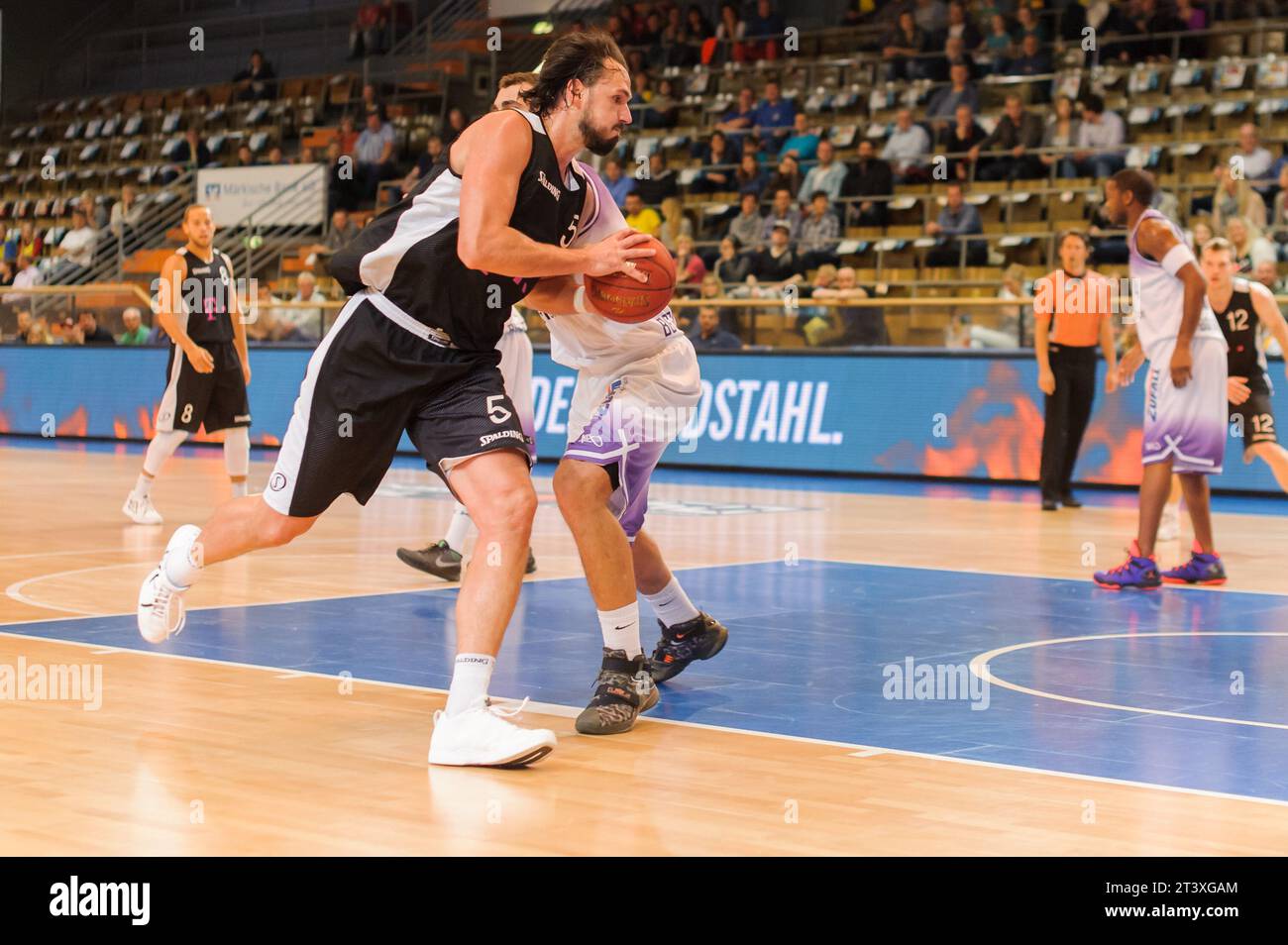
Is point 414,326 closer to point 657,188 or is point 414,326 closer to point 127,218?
point 657,188

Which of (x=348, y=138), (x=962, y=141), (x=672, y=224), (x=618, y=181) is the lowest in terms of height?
(x=672, y=224)

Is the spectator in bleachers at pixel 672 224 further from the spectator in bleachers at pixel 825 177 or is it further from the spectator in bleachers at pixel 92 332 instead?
the spectator in bleachers at pixel 92 332

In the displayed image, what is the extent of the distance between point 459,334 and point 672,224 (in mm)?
15295

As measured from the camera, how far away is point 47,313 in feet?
70.7

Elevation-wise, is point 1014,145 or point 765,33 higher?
point 765,33

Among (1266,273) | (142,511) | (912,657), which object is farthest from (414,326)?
(1266,273)

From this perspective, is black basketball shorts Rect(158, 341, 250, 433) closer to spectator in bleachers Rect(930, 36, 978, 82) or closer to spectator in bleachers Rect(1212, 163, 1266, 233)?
spectator in bleachers Rect(1212, 163, 1266, 233)

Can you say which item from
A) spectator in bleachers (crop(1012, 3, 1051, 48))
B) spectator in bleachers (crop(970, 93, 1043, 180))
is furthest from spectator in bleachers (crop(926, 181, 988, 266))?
spectator in bleachers (crop(1012, 3, 1051, 48))

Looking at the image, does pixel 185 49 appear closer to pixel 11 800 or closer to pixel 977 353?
pixel 977 353

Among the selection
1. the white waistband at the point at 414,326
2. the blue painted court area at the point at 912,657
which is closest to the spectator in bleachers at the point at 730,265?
the blue painted court area at the point at 912,657

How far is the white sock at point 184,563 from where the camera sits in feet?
19.0

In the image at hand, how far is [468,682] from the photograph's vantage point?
5137 mm

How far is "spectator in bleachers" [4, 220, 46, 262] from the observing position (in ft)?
91.0

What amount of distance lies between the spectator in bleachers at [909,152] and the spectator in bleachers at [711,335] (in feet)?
12.0
